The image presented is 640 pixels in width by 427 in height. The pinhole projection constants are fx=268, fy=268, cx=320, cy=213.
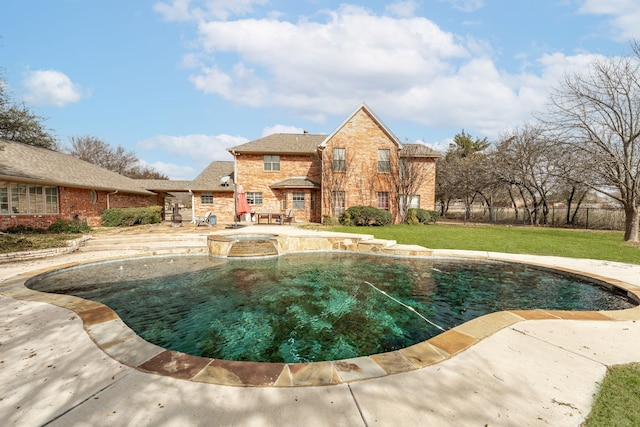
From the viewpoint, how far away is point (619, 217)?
21500mm

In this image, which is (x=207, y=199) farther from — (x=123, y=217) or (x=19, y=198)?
(x=19, y=198)

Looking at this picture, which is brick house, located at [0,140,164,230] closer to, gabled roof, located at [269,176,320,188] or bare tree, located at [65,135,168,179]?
gabled roof, located at [269,176,320,188]

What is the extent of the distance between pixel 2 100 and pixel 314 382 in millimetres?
27501

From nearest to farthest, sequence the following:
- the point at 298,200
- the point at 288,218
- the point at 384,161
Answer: the point at 288,218
the point at 384,161
the point at 298,200

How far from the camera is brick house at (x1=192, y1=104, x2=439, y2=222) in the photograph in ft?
71.1

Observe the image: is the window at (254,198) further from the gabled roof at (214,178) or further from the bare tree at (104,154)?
the bare tree at (104,154)

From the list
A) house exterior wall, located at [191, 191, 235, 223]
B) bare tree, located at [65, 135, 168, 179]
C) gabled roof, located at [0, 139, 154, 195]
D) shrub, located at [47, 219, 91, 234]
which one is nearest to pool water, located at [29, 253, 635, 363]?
shrub, located at [47, 219, 91, 234]

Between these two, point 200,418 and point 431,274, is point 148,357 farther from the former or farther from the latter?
point 431,274

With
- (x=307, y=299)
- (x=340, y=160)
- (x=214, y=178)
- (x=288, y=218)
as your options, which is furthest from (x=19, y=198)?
(x=340, y=160)

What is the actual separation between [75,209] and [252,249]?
47.3ft

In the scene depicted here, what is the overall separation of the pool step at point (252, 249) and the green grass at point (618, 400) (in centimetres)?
958

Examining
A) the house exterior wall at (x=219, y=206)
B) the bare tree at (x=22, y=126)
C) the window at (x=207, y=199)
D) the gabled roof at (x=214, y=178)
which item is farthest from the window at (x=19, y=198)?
the bare tree at (x=22, y=126)

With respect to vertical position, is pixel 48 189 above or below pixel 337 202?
above

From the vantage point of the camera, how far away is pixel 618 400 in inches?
93.9
